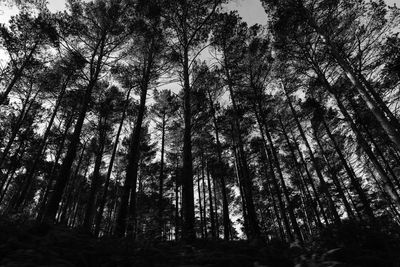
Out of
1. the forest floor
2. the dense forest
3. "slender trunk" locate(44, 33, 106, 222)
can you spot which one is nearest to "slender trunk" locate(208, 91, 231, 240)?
the dense forest

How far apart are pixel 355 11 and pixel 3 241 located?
1416cm

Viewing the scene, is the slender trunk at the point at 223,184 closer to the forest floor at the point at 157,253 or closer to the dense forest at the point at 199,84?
the dense forest at the point at 199,84

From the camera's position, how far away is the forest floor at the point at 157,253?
11.1 feet

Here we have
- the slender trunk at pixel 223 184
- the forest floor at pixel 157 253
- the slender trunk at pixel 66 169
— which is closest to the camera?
the forest floor at pixel 157 253

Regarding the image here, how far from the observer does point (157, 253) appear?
→ 4.30 m

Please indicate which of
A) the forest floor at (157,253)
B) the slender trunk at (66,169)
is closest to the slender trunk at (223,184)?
the slender trunk at (66,169)

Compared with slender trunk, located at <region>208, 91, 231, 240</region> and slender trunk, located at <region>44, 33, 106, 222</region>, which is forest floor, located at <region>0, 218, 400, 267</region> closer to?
slender trunk, located at <region>44, 33, 106, 222</region>

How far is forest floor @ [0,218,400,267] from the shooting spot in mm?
3385

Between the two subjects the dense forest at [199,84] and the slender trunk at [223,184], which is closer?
the dense forest at [199,84]

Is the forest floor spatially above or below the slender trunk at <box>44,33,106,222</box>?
below

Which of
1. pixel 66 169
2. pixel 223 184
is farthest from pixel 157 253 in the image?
pixel 223 184

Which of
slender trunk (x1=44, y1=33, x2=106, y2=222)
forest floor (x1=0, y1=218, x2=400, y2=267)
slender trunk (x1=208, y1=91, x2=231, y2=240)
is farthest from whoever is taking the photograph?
slender trunk (x1=208, y1=91, x2=231, y2=240)

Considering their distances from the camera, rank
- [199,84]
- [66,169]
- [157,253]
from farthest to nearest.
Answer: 1. [199,84]
2. [66,169]
3. [157,253]

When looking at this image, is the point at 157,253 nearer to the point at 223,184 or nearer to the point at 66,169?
the point at 66,169
